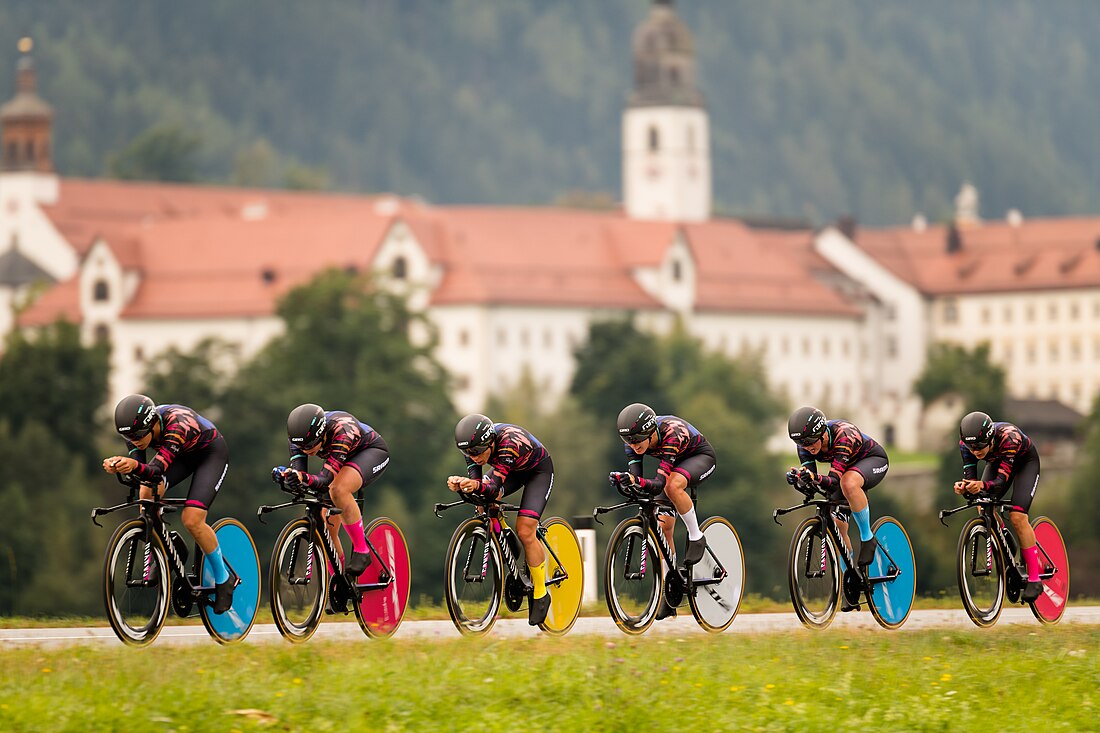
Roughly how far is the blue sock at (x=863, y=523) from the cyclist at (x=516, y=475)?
2397 mm

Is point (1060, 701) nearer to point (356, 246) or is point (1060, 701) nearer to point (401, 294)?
point (401, 294)

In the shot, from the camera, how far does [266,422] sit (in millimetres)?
107000

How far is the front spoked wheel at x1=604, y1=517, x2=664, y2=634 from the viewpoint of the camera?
19844mm

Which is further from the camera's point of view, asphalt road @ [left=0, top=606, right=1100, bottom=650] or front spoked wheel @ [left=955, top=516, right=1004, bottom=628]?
front spoked wheel @ [left=955, top=516, right=1004, bottom=628]

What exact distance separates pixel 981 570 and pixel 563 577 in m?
3.51

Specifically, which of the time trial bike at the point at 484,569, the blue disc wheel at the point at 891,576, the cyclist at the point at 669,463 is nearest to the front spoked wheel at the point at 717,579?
the cyclist at the point at 669,463

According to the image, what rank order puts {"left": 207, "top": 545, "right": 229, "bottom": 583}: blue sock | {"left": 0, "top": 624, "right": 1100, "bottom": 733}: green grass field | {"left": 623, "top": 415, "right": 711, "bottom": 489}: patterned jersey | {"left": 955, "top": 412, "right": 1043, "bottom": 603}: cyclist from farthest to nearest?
{"left": 955, "top": 412, "right": 1043, "bottom": 603}: cyclist < {"left": 623, "top": 415, "right": 711, "bottom": 489}: patterned jersey < {"left": 207, "top": 545, "right": 229, "bottom": 583}: blue sock < {"left": 0, "top": 624, "right": 1100, "bottom": 733}: green grass field

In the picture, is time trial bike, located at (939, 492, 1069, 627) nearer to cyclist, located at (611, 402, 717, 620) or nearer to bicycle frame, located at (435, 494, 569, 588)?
cyclist, located at (611, 402, 717, 620)

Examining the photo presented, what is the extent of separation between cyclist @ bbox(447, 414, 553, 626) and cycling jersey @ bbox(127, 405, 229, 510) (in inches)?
63.4

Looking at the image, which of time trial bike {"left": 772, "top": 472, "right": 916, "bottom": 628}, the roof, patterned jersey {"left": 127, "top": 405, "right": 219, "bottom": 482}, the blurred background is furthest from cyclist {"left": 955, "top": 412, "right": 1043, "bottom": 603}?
the roof

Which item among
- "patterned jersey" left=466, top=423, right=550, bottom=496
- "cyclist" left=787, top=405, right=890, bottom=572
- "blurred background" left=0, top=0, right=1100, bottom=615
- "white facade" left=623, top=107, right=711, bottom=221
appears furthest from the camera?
Result: "white facade" left=623, top=107, right=711, bottom=221

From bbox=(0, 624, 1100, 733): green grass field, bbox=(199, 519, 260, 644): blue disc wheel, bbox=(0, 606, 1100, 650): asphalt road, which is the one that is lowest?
bbox=(0, 624, 1100, 733): green grass field

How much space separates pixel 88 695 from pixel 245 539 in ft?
9.64

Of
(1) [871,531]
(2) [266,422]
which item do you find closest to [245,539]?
(1) [871,531]
